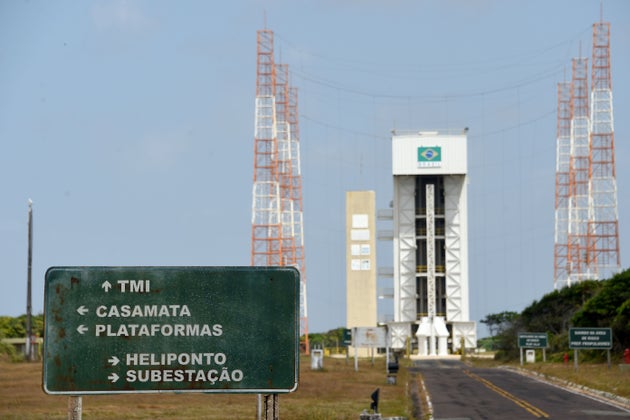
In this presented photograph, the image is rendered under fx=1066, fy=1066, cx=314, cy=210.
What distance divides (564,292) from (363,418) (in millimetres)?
81829

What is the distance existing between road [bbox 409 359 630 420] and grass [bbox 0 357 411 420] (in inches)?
65.8

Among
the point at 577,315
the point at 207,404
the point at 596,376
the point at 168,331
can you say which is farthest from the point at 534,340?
the point at 168,331

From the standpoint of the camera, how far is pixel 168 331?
1548 cm

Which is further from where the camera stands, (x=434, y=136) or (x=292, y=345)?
(x=434, y=136)

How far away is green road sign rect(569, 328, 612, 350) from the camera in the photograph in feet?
194

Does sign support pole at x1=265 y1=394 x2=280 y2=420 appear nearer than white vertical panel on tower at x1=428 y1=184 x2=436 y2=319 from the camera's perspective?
Yes

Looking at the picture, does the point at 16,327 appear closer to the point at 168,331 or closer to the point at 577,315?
the point at 577,315

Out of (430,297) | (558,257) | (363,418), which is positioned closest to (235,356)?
(363,418)

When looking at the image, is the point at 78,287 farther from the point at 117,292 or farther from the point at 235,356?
the point at 235,356

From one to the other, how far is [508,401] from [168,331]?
26.8 meters

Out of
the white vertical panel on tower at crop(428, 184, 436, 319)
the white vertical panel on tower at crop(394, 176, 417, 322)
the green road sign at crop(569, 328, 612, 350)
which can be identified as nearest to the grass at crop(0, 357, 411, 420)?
the green road sign at crop(569, 328, 612, 350)

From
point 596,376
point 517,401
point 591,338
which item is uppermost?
point 591,338

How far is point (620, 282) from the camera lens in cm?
7481

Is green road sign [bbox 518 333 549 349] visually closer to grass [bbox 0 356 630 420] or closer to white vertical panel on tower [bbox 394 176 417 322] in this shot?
grass [bbox 0 356 630 420]
